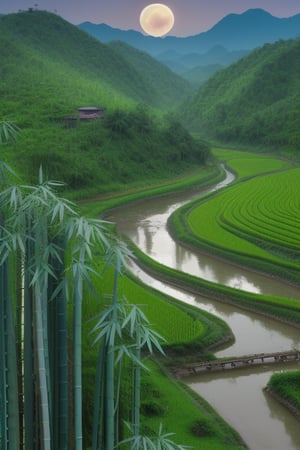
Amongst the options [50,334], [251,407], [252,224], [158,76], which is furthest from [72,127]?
[158,76]

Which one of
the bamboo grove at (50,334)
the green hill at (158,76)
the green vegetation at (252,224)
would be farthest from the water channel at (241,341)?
the green hill at (158,76)

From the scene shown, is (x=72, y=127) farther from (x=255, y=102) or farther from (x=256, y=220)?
(x=255, y=102)

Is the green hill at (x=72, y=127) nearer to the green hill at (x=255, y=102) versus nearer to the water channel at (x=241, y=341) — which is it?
the water channel at (x=241, y=341)

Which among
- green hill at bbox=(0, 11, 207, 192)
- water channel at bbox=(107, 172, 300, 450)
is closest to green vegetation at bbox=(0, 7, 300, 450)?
green hill at bbox=(0, 11, 207, 192)

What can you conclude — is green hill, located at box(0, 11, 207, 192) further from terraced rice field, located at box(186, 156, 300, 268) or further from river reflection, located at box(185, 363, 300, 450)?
river reflection, located at box(185, 363, 300, 450)


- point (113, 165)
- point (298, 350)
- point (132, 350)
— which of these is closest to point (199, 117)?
point (113, 165)

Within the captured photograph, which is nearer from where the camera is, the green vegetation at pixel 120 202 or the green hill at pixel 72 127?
the green vegetation at pixel 120 202

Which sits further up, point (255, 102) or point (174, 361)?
point (255, 102)
